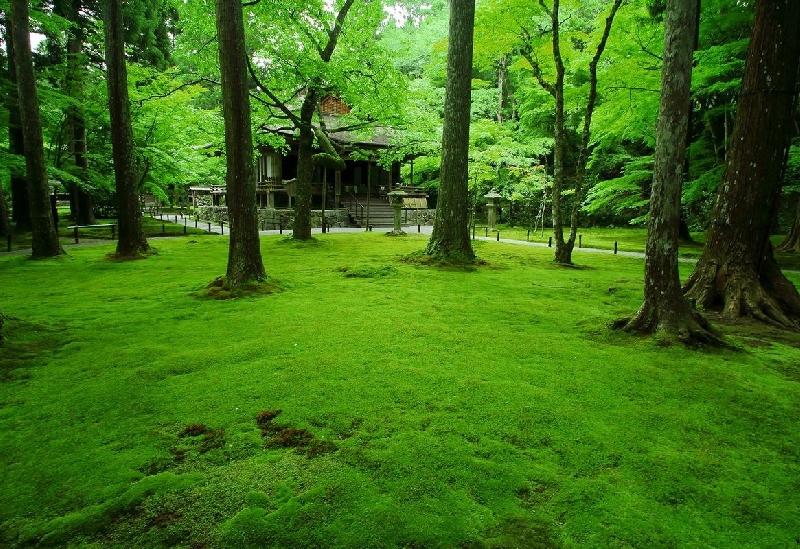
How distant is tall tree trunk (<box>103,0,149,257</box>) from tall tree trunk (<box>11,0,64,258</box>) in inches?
59.3

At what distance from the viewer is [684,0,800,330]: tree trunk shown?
530 cm

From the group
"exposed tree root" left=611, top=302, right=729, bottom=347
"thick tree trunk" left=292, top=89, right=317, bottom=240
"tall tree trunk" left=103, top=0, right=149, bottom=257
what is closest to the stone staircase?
"thick tree trunk" left=292, top=89, right=317, bottom=240

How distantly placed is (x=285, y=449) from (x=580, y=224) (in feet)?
82.5

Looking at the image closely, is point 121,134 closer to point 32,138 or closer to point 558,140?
point 32,138

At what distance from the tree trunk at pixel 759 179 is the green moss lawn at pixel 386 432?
0.65 m

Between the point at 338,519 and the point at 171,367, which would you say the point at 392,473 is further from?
the point at 171,367

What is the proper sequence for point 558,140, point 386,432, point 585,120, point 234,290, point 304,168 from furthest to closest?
point 304,168 < point 558,140 < point 585,120 < point 234,290 < point 386,432

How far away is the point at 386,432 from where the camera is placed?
2.82 metres

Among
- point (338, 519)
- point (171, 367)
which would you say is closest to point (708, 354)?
point (338, 519)

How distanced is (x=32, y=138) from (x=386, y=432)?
11837mm

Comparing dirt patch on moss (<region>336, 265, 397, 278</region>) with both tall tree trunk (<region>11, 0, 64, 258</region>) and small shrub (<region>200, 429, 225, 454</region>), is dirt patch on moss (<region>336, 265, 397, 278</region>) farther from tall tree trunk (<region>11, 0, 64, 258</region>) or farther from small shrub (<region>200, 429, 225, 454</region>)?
tall tree trunk (<region>11, 0, 64, 258</region>)

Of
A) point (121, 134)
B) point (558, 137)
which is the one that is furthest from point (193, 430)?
point (121, 134)

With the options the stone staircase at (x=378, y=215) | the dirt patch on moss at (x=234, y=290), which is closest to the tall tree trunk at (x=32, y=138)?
the dirt patch on moss at (x=234, y=290)

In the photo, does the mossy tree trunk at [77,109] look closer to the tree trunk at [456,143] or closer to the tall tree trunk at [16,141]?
the tall tree trunk at [16,141]
